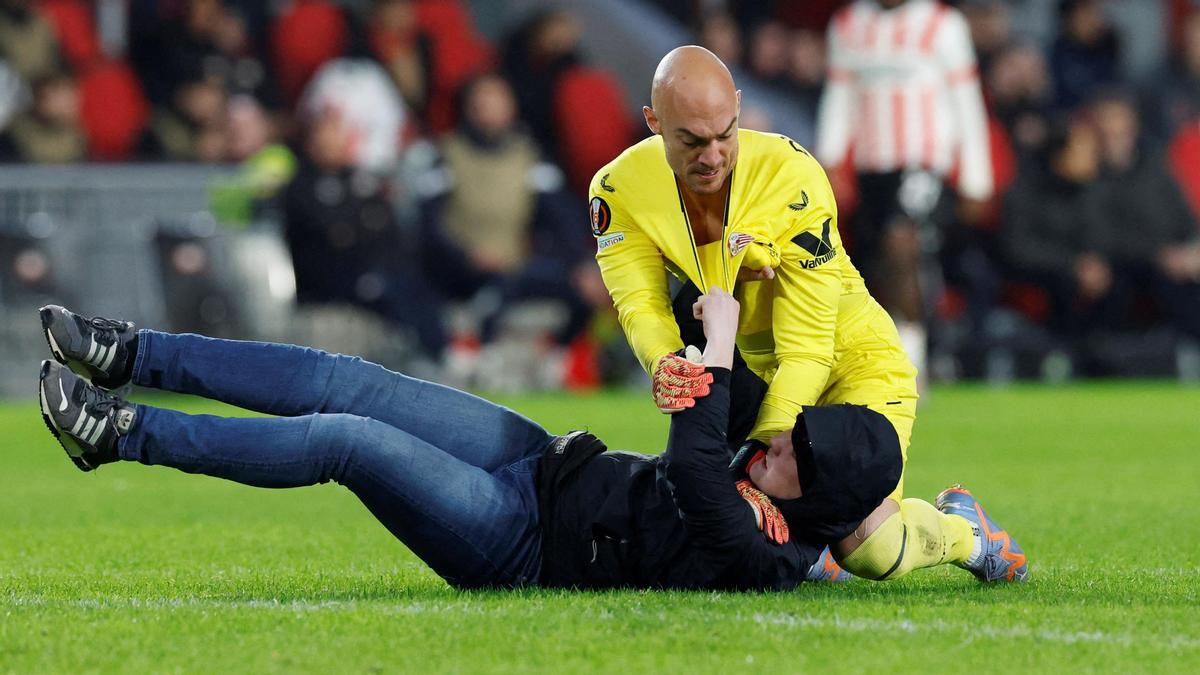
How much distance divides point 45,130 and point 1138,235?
9.15 meters

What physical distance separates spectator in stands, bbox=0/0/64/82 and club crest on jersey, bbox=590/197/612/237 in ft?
33.8

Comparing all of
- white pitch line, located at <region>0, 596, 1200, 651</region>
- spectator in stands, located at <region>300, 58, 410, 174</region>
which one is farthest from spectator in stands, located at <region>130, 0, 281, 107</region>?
white pitch line, located at <region>0, 596, 1200, 651</region>

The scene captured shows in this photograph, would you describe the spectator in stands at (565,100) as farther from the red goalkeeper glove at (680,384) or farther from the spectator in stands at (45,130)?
→ the red goalkeeper glove at (680,384)

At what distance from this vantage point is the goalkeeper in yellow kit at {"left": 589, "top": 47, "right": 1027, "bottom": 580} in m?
5.44

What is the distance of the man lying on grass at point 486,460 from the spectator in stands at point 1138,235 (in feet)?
38.4

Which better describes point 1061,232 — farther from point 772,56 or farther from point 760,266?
point 760,266

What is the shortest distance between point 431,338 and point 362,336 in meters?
0.56

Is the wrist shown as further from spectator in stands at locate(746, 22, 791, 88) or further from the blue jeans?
spectator in stands at locate(746, 22, 791, 88)

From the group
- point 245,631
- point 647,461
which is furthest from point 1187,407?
point 245,631

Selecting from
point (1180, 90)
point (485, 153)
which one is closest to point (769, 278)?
point (485, 153)

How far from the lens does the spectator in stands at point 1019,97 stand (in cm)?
1672

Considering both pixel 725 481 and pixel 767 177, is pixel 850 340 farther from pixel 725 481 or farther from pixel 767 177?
pixel 725 481

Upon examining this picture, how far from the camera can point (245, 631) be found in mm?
4598

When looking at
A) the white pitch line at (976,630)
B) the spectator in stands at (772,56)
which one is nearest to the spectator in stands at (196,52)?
the spectator in stands at (772,56)
